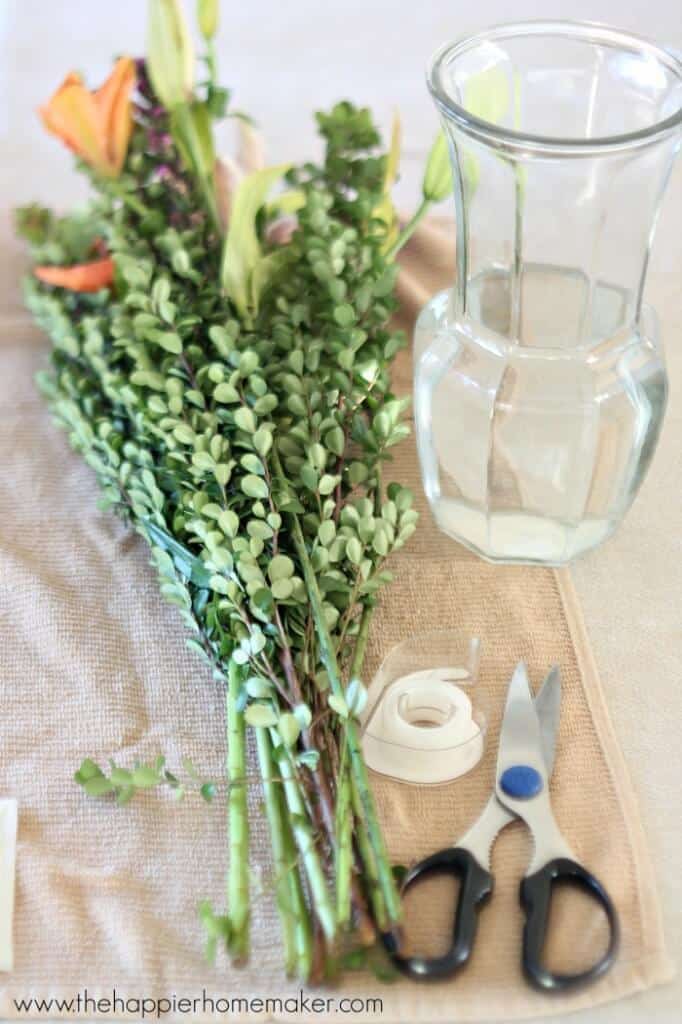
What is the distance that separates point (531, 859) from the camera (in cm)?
49

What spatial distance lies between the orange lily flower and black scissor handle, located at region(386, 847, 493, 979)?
47 centimetres

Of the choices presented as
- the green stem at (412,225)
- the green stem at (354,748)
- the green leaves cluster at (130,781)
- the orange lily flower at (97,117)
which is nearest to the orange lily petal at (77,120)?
the orange lily flower at (97,117)

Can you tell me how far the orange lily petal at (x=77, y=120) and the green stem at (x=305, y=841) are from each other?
15.8 inches

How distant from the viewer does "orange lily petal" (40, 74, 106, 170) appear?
72 cm

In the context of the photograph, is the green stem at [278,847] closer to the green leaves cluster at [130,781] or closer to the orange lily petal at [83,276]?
the green leaves cluster at [130,781]

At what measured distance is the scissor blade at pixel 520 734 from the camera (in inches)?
20.5

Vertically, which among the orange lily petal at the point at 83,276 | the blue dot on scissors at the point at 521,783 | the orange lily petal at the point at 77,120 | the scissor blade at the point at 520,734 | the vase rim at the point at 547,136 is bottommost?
the scissor blade at the point at 520,734

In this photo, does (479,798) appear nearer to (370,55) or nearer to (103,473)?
(103,473)

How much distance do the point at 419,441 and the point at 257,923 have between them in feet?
0.88

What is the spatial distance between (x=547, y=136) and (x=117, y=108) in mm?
296

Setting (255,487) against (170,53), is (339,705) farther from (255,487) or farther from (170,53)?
(170,53)

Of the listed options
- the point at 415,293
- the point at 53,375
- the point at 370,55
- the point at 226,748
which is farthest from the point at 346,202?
Answer: the point at 370,55

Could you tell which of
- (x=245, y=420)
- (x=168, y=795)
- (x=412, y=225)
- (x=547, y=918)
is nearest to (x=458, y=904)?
(x=547, y=918)

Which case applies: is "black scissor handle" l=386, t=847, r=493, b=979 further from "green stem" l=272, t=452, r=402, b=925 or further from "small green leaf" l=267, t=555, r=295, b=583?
"small green leaf" l=267, t=555, r=295, b=583
